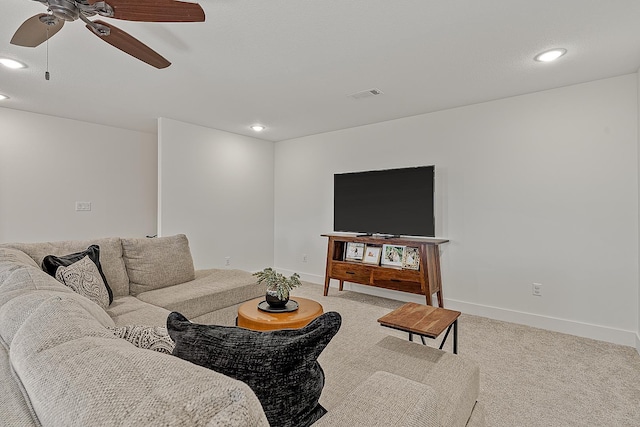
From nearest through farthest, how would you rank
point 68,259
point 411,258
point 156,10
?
point 156,10 < point 68,259 < point 411,258

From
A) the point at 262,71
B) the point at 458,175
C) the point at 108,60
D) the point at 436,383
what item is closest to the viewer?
the point at 436,383

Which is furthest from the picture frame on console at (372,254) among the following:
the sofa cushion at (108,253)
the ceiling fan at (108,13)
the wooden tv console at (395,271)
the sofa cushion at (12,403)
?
the sofa cushion at (12,403)

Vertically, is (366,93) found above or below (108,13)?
above

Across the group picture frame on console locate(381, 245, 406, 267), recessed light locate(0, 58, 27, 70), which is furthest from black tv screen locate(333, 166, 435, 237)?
recessed light locate(0, 58, 27, 70)

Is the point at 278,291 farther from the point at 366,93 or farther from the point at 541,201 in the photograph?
the point at 541,201

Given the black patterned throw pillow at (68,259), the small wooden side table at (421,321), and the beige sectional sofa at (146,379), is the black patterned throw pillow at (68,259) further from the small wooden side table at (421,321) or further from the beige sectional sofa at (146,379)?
the small wooden side table at (421,321)

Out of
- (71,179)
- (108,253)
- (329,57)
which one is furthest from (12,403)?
(71,179)

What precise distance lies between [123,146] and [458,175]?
4.76m

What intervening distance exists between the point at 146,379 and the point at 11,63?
3.39m

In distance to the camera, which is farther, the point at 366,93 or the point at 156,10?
the point at 366,93

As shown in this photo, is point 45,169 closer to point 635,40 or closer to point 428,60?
point 428,60

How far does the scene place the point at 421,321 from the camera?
1998mm

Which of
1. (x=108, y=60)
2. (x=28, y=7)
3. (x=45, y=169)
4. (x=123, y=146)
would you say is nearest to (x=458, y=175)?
(x=108, y=60)

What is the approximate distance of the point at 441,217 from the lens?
12.8ft
